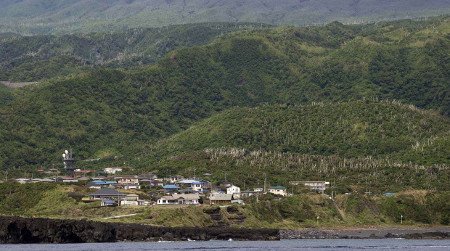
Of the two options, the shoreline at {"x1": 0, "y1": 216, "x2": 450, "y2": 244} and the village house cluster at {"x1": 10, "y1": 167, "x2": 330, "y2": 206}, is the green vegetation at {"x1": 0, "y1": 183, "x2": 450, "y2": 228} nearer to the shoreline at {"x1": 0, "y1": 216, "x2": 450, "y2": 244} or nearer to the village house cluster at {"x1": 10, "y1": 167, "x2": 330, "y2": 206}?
the village house cluster at {"x1": 10, "y1": 167, "x2": 330, "y2": 206}

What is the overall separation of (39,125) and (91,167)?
16996mm

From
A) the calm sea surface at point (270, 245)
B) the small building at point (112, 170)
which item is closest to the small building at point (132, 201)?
the calm sea surface at point (270, 245)

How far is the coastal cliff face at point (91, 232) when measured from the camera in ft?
343

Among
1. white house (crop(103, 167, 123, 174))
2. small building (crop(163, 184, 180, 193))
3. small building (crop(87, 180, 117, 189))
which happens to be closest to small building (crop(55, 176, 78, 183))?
small building (crop(87, 180, 117, 189))

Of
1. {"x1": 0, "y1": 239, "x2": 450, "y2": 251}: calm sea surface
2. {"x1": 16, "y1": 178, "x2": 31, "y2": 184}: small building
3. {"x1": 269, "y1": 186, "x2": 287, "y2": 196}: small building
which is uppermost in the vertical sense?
{"x1": 16, "y1": 178, "x2": 31, "y2": 184}: small building

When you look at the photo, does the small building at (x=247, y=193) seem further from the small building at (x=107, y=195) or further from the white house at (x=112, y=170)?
the white house at (x=112, y=170)

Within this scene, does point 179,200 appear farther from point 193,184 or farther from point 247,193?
point 193,184

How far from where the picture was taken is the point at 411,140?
171 m

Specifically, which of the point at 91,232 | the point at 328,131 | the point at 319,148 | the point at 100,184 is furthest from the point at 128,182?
the point at 328,131

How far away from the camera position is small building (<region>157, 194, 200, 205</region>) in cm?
12925

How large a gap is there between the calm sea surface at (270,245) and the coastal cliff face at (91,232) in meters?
1.87

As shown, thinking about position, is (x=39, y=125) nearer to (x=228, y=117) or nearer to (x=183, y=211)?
(x=228, y=117)

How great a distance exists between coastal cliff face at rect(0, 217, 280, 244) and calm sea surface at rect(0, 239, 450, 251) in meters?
1.87

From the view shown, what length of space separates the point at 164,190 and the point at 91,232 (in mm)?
33036
